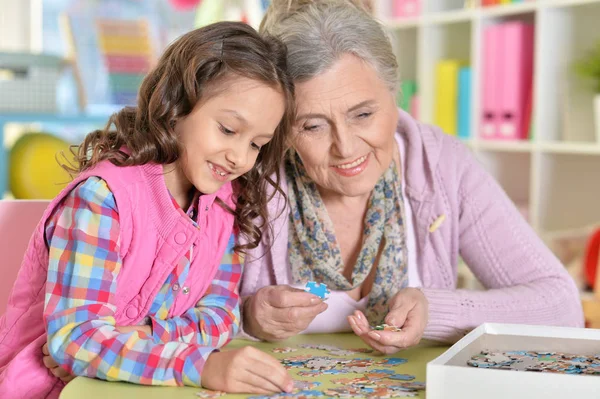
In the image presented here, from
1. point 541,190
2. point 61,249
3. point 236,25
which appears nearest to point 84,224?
point 61,249

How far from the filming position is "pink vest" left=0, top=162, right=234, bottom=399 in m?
1.34

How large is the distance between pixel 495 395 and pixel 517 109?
231 cm

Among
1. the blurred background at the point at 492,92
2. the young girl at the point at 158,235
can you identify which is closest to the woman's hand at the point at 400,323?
the young girl at the point at 158,235

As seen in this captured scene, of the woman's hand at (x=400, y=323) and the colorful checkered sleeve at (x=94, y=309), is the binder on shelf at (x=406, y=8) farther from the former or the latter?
the colorful checkered sleeve at (x=94, y=309)

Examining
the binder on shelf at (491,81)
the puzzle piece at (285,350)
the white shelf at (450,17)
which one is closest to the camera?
the puzzle piece at (285,350)

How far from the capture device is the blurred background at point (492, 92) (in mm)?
3080

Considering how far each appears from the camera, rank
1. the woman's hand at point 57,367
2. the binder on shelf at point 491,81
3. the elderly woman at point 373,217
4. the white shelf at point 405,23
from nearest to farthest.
→ the woman's hand at point 57,367 < the elderly woman at point 373,217 < the binder on shelf at point 491,81 < the white shelf at point 405,23

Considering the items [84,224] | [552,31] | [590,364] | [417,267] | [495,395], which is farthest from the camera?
[552,31]

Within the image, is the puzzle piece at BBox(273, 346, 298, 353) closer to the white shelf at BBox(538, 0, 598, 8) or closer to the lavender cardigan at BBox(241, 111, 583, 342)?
the lavender cardigan at BBox(241, 111, 583, 342)

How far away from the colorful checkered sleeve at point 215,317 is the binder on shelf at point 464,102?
205cm

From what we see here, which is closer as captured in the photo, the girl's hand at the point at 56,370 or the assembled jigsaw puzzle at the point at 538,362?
the assembled jigsaw puzzle at the point at 538,362

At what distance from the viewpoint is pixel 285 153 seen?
1.78m

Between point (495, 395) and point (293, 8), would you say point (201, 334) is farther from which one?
point (293, 8)

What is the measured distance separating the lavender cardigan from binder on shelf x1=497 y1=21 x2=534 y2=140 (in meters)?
1.44
